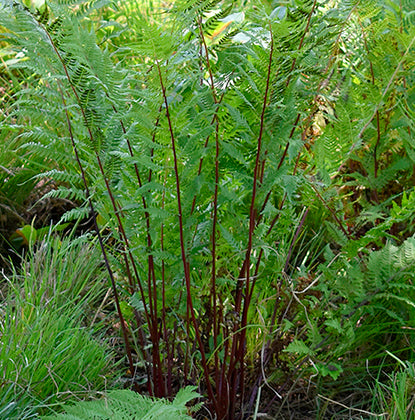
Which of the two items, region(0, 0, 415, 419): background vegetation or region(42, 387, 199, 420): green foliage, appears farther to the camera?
region(0, 0, 415, 419): background vegetation

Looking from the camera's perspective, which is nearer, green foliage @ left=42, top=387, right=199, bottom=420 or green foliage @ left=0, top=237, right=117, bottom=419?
green foliage @ left=42, top=387, right=199, bottom=420

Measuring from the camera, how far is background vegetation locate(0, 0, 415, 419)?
1221 millimetres

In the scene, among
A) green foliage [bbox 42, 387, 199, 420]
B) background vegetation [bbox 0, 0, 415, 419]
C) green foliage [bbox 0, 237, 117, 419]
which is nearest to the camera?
green foliage [bbox 42, 387, 199, 420]

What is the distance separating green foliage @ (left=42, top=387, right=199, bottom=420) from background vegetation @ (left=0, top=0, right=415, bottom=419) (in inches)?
0.7

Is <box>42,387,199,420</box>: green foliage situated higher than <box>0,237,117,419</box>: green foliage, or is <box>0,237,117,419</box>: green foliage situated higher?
<box>42,387,199,420</box>: green foliage

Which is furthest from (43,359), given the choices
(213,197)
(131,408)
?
(213,197)

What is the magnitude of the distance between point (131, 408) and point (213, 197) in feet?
1.70

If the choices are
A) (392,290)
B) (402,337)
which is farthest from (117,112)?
(402,337)

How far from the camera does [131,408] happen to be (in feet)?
3.94

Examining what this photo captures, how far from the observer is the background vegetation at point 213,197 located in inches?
48.1

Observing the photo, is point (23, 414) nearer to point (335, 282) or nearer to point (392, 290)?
point (335, 282)

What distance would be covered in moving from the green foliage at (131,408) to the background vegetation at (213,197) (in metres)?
0.02

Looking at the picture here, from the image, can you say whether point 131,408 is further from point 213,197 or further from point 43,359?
point 213,197

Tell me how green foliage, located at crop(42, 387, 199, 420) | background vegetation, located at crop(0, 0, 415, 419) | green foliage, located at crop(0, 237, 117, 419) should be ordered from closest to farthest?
green foliage, located at crop(42, 387, 199, 420), background vegetation, located at crop(0, 0, 415, 419), green foliage, located at crop(0, 237, 117, 419)
